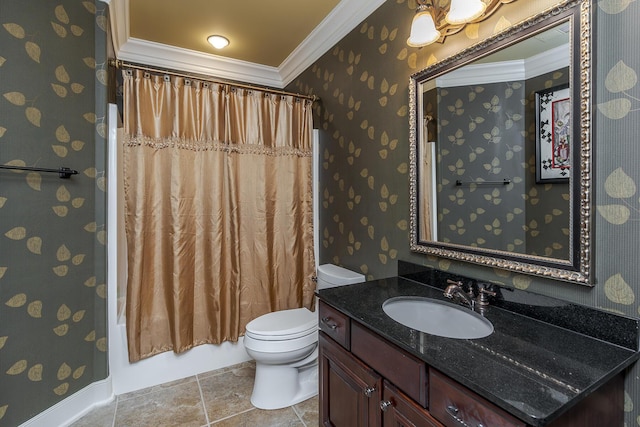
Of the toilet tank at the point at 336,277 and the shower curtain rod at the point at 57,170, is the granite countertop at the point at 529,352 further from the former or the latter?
the shower curtain rod at the point at 57,170

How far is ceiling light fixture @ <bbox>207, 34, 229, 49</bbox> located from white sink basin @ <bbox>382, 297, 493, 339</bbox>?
7.75ft

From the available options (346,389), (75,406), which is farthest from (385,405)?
(75,406)

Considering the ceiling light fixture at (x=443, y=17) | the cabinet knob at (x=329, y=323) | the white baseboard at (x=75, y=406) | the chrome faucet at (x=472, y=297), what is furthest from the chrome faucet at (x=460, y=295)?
the white baseboard at (x=75, y=406)

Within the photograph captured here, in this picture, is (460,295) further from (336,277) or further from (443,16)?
(443,16)

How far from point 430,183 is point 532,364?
0.93 m

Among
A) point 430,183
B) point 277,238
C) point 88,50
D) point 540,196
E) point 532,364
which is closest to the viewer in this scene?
point 532,364

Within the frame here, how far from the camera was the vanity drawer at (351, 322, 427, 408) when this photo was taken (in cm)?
94

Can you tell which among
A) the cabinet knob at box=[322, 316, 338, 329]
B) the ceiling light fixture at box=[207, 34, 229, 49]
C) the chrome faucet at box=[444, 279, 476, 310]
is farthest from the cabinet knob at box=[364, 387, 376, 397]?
the ceiling light fixture at box=[207, 34, 229, 49]

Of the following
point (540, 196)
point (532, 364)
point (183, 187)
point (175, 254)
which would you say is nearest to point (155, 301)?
point (175, 254)

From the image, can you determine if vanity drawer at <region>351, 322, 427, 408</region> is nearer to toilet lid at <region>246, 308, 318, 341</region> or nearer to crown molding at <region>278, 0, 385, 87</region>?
toilet lid at <region>246, 308, 318, 341</region>

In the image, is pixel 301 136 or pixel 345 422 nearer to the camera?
pixel 345 422

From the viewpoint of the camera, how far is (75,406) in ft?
5.84

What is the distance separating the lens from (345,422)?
51.4 inches

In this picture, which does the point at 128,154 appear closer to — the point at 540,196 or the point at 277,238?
the point at 277,238
